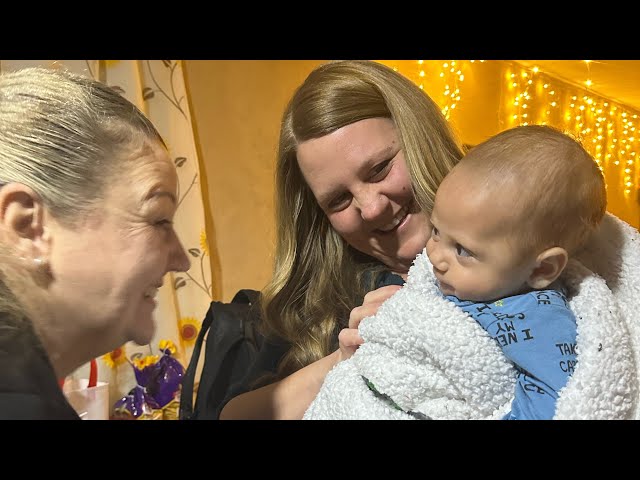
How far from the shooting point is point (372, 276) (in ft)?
2.37

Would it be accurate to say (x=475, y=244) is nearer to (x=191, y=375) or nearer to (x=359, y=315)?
(x=359, y=315)

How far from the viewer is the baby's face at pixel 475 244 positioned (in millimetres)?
575

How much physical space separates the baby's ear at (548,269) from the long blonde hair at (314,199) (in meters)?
0.13

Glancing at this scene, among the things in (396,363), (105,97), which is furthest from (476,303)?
(105,97)

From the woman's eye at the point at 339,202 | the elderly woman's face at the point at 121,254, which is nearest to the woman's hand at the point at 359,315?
the woman's eye at the point at 339,202

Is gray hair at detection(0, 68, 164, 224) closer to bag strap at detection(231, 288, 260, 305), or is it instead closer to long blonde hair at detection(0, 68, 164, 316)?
long blonde hair at detection(0, 68, 164, 316)

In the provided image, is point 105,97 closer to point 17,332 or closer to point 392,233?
point 17,332

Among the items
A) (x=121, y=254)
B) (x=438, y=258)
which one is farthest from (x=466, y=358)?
(x=121, y=254)

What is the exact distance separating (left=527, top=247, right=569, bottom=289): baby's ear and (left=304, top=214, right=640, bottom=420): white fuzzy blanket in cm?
4

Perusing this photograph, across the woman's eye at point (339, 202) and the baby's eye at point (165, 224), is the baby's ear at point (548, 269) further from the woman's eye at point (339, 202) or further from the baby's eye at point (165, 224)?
the baby's eye at point (165, 224)

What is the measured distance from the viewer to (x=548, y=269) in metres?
0.60

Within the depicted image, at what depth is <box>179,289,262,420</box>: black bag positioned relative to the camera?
736 mm

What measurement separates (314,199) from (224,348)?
21cm
